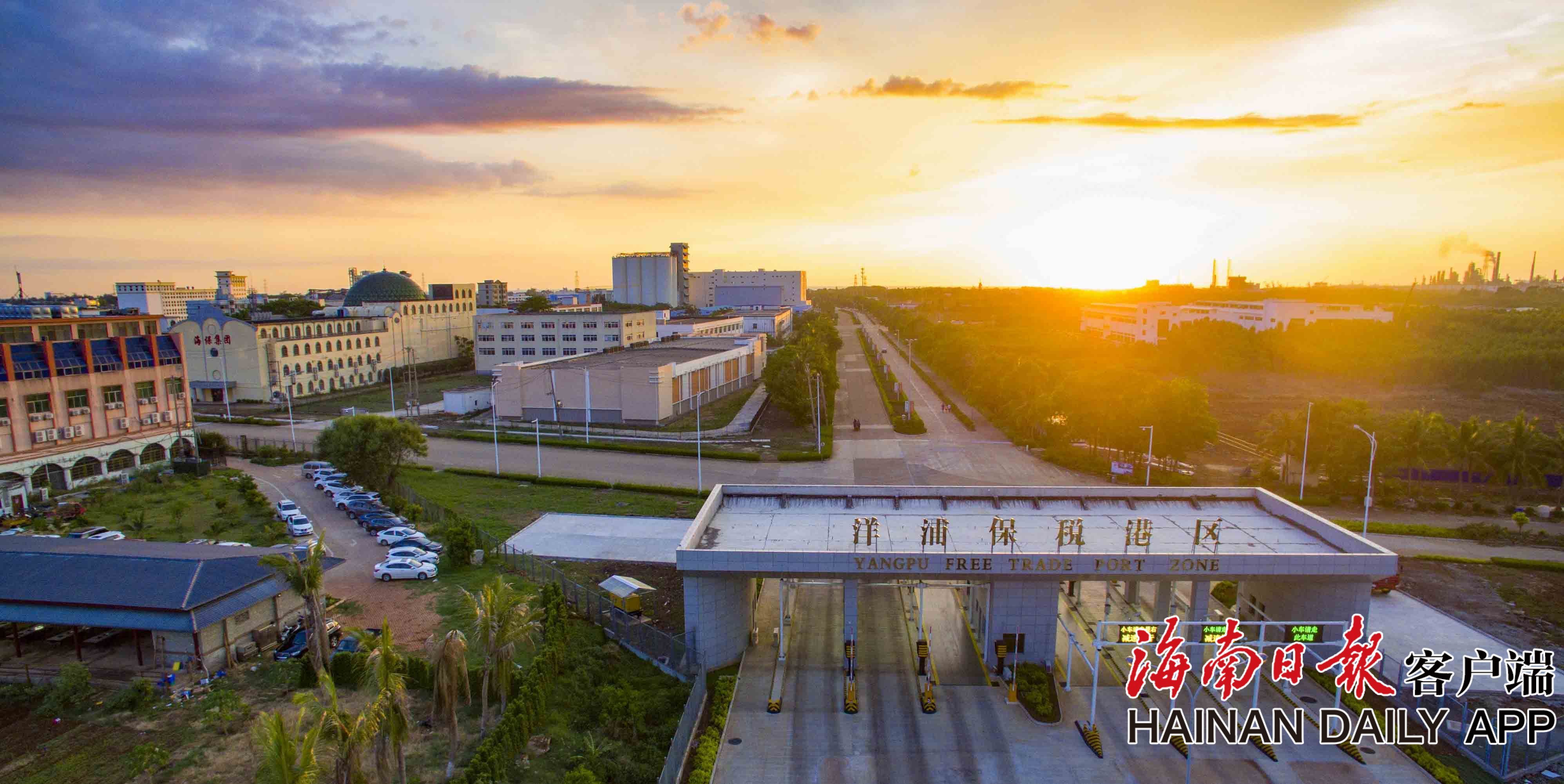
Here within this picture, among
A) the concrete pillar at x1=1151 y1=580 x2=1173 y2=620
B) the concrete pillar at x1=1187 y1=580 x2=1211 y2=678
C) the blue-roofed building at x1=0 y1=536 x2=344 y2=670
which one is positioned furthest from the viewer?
the concrete pillar at x1=1151 y1=580 x2=1173 y2=620

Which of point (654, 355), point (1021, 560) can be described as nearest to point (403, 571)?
point (1021, 560)

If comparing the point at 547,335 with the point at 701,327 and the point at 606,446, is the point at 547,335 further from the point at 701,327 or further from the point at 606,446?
the point at 606,446

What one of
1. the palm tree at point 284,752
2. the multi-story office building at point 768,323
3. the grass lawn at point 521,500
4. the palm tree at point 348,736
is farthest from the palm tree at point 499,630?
the multi-story office building at point 768,323

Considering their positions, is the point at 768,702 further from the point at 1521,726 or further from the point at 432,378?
the point at 432,378

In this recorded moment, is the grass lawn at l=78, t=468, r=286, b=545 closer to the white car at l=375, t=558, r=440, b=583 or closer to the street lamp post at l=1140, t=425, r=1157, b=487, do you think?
the white car at l=375, t=558, r=440, b=583

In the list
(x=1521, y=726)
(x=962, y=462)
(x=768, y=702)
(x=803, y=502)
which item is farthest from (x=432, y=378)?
(x=1521, y=726)

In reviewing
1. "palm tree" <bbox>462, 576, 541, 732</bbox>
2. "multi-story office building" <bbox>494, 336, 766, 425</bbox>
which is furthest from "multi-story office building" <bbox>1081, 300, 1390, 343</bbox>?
"palm tree" <bbox>462, 576, 541, 732</bbox>
